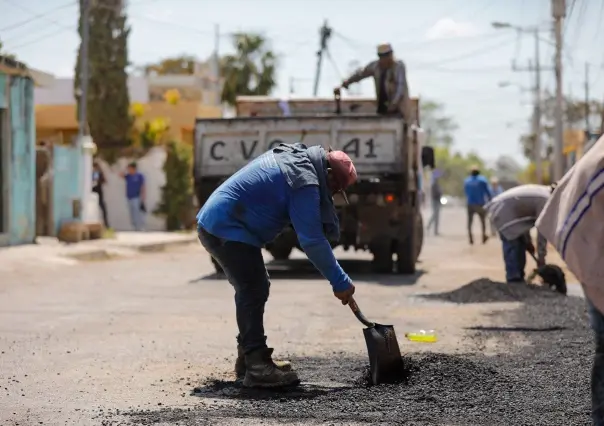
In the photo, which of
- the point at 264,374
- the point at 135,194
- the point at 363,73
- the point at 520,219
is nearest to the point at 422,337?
the point at 264,374

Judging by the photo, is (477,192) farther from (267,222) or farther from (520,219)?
(267,222)

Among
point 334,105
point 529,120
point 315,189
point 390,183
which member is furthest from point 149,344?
point 529,120

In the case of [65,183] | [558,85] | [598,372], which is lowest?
[598,372]

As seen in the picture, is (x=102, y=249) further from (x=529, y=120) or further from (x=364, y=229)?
(x=529, y=120)

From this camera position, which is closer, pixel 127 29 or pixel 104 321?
pixel 104 321

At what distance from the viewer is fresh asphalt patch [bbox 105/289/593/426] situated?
557 cm

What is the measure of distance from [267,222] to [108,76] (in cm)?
3060

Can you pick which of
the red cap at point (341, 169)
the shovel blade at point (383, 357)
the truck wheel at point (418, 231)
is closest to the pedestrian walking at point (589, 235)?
the red cap at point (341, 169)

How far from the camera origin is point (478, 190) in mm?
25156

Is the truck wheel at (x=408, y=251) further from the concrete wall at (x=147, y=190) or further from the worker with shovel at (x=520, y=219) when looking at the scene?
the concrete wall at (x=147, y=190)

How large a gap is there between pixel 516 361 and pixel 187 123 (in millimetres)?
41004

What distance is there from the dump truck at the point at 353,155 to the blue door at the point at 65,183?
815 cm

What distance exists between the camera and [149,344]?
8.69 m

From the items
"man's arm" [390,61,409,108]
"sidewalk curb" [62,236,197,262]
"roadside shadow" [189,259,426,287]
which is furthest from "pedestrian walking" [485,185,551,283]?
"sidewalk curb" [62,236,197,262]
